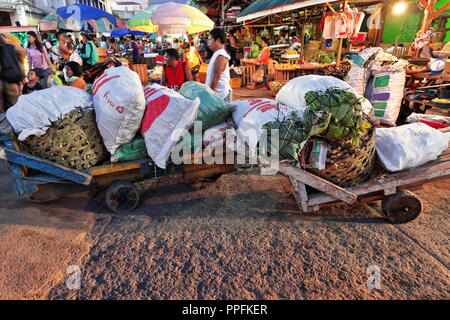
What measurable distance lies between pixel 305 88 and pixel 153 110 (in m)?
1.53

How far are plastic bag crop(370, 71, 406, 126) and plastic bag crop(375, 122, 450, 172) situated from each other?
2189mm

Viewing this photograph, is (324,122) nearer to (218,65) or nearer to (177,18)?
(218,65)

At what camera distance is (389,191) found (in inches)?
112

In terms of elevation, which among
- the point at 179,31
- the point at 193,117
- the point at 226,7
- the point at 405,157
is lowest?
the point at 405,157

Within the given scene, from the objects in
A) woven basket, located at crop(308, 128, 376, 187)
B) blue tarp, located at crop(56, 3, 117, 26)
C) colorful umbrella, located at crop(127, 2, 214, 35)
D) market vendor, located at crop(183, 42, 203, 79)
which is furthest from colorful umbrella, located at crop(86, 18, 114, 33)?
woven basket, located at crop(308, 128, 376, 187)

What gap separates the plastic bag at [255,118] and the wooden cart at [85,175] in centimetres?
55

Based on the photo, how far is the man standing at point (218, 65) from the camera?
155 inches

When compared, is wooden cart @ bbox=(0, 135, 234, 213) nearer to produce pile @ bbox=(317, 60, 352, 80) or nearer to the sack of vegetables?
the sack of vegetables

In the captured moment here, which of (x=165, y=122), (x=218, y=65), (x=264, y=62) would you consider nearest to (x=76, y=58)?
(x=218, y=65)

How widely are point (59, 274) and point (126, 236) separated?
0.65 meters

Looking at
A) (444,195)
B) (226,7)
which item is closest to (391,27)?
(226,7)

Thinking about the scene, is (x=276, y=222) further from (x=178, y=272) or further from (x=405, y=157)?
(x=405, y=157)

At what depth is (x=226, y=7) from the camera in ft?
53.6

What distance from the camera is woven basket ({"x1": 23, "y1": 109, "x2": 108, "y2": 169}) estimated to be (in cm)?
273
